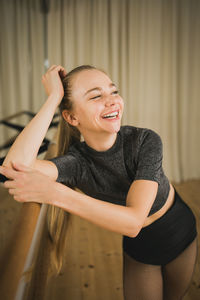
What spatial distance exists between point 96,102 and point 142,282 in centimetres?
67

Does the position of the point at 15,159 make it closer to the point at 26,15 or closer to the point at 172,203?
the point at 172,203

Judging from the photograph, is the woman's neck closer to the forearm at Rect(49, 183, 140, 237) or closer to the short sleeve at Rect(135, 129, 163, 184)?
the short sleeve at Rect(135, 129, 163, 184)

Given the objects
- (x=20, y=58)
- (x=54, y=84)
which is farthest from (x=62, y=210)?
(x=20, y=58)

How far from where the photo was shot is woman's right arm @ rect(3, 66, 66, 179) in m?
0.69

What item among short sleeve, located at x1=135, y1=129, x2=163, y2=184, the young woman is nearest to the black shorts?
the young woman

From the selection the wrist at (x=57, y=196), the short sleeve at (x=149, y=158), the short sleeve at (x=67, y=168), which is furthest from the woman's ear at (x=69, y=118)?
the wrist at (x=57, y=196)

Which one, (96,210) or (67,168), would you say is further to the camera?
(67,168)

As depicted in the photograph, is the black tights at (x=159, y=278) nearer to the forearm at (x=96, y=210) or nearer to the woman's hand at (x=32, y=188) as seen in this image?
the forearm at (x=96, y=210)

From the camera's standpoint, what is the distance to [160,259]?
3.05 feet

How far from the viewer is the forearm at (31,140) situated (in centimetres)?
69

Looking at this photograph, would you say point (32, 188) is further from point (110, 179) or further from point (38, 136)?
point (110, 179)

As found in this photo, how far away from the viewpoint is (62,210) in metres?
1.01

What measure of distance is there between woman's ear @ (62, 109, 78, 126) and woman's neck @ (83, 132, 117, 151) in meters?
0.06

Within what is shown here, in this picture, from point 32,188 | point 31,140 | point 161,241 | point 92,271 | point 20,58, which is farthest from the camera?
point 20,58
